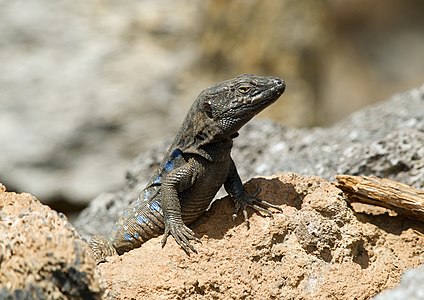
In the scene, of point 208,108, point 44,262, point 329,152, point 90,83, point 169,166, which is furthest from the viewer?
point 90,83

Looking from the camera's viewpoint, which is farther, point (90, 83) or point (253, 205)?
point (90, 83)

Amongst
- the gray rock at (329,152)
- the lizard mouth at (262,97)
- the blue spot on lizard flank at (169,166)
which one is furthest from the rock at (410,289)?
the gray rock at (329,152)

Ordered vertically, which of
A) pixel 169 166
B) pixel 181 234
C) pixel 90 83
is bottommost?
pixel 90 83

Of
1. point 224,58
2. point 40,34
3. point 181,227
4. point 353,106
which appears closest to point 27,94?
point 40,34

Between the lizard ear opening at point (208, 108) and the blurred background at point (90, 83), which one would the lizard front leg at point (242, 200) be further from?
the blurred background at point (90, 83)

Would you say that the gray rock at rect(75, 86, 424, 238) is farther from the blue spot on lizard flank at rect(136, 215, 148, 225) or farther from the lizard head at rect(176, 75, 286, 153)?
the lizard head at rect(176, 75, 286, 153)

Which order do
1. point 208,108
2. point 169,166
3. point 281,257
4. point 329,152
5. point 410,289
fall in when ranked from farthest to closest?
point 329,152, point 169,166, point 208,108, point 281,257, point 410,289

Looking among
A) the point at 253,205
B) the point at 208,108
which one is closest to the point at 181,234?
the point at 253,205

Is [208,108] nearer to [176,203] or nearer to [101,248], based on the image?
[176,203]
